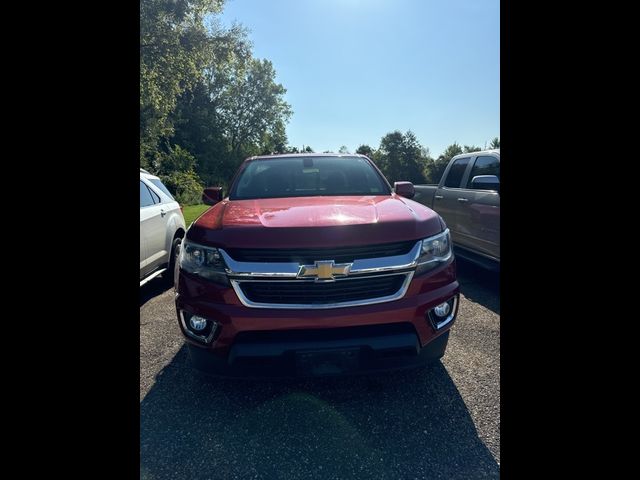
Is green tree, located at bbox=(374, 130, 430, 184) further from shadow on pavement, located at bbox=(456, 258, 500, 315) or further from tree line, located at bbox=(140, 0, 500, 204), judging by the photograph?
shadow on pavement, located at bbox=(456, 258, 500, 315)

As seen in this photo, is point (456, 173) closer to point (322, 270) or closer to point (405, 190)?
point (405, 190)

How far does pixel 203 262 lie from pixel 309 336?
0.77m

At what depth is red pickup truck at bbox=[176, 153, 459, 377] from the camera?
189 cm

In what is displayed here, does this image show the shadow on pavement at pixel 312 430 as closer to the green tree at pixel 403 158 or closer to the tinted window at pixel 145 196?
the tinted window at pixel 145 196

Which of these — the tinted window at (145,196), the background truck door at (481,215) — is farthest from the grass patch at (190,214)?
the background truck door at (481,215)

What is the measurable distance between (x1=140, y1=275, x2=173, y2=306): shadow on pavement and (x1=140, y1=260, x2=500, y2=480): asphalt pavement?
74.1 inches

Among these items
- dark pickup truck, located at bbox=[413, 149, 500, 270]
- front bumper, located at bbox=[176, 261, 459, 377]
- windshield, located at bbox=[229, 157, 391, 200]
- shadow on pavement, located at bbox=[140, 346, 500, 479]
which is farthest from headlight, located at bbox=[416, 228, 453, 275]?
dark pickup truck, located at bbox=[413, 149, 500, 270]

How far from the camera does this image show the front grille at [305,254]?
1.93 m
